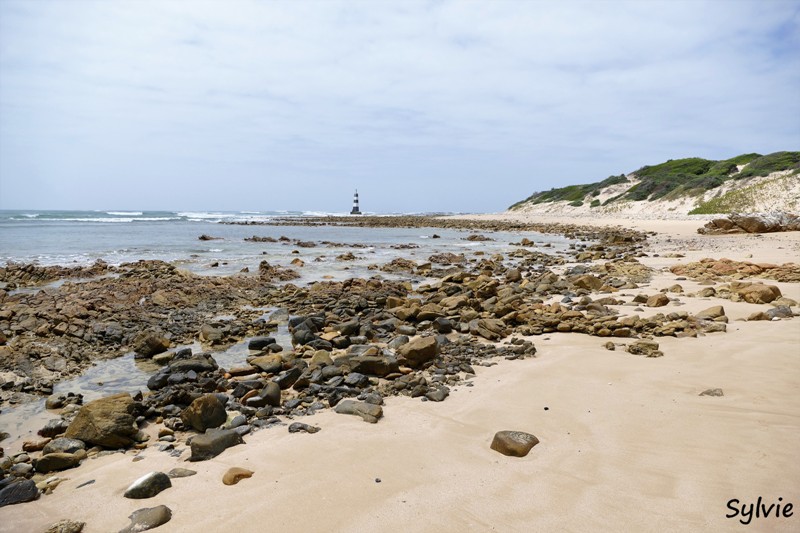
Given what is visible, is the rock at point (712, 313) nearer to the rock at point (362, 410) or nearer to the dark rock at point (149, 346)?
the rock at point (362, 410)

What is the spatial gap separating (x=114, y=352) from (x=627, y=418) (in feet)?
24.6

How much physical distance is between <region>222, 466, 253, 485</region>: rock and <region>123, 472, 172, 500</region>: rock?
0.41 metres

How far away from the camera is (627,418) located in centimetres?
431

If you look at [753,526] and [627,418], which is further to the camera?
[627,418]

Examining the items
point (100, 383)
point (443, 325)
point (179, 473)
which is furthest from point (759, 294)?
point (100, 383)

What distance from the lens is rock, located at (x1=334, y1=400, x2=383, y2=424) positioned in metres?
4.58

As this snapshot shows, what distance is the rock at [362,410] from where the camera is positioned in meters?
4.58

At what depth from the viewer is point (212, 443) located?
4.00 m

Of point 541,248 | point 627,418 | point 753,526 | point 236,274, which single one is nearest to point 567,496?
point 753,526

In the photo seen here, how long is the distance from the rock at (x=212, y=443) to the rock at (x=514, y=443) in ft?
7.58

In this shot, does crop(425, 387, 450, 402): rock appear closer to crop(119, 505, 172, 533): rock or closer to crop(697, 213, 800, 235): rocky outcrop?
crop(119, 505, 172, 533): rock

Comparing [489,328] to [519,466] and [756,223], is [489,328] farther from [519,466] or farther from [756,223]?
[756,223]

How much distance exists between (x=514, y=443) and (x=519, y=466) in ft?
0.74

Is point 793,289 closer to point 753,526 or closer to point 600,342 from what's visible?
point 600,342
